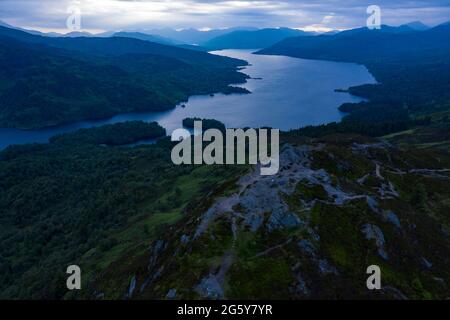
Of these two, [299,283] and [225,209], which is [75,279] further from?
[299,283]

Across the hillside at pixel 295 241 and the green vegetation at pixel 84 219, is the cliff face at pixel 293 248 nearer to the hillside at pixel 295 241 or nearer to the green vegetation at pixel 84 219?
the hillside at pixel 295 241

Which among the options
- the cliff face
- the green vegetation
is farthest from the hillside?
the green vegetation

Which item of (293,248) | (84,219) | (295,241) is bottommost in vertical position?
(84,219)

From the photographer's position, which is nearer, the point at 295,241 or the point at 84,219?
the point at 295,241

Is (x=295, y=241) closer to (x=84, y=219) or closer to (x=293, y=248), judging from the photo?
(x=293, y=248)

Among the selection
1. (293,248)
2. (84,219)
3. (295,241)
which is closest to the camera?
(293,248)

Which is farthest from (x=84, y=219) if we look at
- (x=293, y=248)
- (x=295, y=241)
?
(x=293, y=248)

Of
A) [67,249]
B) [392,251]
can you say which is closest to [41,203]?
[67,249]

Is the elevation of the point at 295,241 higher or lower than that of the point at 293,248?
higher
